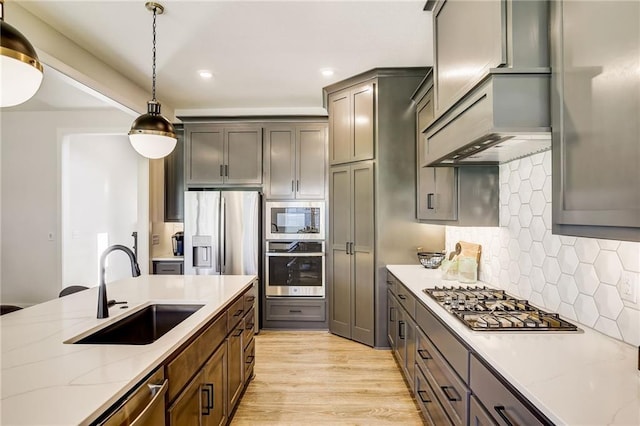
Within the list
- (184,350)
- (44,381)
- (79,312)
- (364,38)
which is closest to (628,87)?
(184,350)

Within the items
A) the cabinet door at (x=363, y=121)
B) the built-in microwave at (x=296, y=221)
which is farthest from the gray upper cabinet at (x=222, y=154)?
the cabinet door at (x=363, y=121)

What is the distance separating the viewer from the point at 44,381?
1.01 meters

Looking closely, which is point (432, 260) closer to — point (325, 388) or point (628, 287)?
point (325, 388)

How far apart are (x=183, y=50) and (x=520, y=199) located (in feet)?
9.76

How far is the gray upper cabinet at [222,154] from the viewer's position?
4207mm

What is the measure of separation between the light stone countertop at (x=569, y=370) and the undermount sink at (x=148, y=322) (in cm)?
156

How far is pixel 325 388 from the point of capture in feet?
8.77

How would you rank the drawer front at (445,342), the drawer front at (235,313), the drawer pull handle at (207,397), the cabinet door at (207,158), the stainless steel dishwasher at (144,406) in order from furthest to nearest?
the cabinet door at (207,158) → the drawer front at (235,313) → the drawer pull handle at (207,397) → the drawer front at (445,342) → the stainless steel dishwasher at (144,406)

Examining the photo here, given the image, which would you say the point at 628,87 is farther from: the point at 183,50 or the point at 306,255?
the point at 306,255

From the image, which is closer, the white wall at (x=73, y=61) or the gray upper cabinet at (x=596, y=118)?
the gray upper cabinet at (x=596, y=118)

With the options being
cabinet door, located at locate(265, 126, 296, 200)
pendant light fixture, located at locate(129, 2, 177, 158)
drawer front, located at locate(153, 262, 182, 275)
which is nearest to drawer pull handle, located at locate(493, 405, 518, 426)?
pendant light fixture, located at locate(129, 2, 177, 158)

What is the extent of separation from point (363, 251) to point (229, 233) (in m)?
1.63

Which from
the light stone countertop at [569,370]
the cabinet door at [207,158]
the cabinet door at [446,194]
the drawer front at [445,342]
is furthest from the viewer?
the cabinet door at [207,158]

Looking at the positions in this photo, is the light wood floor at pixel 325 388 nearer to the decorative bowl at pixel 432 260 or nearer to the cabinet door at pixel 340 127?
the decorative bowl at pixel 432 260
